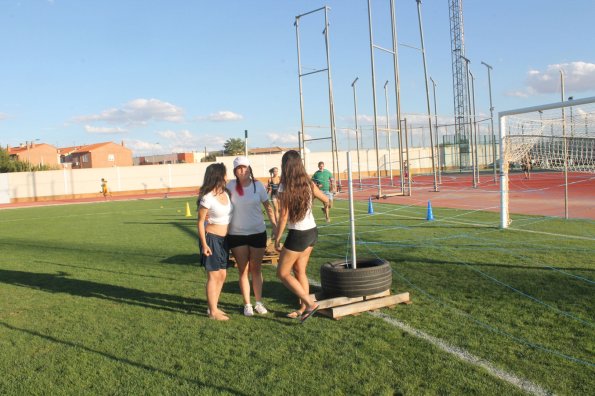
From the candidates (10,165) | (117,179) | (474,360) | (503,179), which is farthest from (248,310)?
(10,165)

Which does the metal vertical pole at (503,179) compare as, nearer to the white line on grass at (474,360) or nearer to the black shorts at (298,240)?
the white line on grass at (474,360)

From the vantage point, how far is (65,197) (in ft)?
141

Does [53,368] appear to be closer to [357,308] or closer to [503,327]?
[357,308]

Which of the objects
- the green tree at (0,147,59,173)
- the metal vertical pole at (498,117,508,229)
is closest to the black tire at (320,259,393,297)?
the metal vertical pole at (498,117,508,229)

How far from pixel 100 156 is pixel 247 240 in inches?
3451

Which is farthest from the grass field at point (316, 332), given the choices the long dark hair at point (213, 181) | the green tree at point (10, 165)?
the green tree at point (10, 165)

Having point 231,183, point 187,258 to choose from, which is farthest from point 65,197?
point 231,183

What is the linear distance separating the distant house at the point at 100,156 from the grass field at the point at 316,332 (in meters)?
81.6

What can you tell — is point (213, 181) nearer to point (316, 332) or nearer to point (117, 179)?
point (316, 332)

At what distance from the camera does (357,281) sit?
5641 mm

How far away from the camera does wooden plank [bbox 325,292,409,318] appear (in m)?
5.39

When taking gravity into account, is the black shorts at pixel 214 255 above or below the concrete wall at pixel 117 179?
below

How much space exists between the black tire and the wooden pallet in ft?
0.31

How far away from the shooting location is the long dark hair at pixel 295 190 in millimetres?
5184
